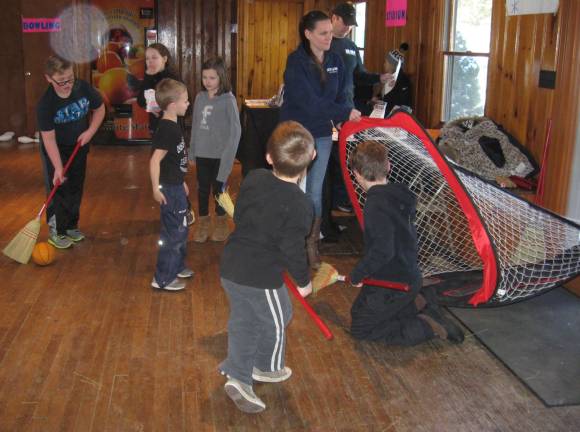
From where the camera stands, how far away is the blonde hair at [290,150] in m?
2.62

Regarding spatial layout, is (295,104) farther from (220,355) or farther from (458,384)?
(458,384)

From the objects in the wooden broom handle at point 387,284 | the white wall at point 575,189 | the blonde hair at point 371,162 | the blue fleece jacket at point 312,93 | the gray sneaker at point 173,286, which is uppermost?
the blue fleece jacket at point 312,93

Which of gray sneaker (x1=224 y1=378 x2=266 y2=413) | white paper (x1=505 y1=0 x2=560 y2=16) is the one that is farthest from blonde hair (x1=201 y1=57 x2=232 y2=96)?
gray sneaker (x1=224 y1=378 x2=266 y2=413)

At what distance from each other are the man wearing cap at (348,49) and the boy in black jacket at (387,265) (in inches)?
52.6

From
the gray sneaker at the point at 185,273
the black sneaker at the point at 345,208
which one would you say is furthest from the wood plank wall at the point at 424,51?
the gray sneaker at the point at 185,273

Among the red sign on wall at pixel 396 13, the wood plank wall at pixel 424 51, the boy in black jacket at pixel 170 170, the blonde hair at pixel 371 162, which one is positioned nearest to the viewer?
the blonde hair at pixel 371 162

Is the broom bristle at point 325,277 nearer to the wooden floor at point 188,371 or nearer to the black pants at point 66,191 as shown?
the wooden floor at point 188,371

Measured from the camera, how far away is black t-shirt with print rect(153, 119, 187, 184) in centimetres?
374

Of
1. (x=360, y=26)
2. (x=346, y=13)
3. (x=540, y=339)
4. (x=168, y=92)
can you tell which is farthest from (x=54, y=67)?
(x=360, y=26)

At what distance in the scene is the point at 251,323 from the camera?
2793 mm

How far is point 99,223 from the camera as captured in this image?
5434 millimetres

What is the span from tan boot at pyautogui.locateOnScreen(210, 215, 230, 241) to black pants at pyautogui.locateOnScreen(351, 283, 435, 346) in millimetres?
1820

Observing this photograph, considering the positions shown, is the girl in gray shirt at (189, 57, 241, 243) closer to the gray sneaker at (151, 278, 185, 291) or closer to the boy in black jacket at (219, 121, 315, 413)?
the gray sneaker at (151, 278, 185, 291)

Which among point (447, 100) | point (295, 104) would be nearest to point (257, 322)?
point (295, 104)
